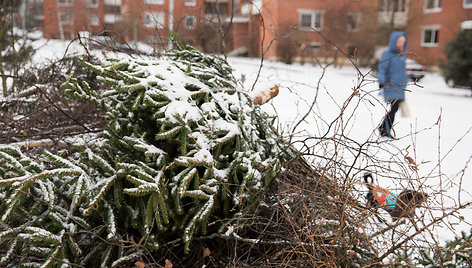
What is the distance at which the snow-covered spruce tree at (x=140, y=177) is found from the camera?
6.79 feet

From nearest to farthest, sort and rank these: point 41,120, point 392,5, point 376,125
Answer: point 41,120 → point 376,125 → point 392,5

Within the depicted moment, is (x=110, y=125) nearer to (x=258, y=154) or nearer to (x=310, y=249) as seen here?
(x=258, y=154)

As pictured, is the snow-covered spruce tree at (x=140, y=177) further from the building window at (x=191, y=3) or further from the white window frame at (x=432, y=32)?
the white window frame at (x=432, y=32)

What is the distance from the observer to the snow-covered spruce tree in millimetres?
2068

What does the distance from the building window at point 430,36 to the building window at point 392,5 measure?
263cm

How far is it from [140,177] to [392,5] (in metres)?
32.0

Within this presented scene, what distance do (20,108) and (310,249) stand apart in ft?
12.0

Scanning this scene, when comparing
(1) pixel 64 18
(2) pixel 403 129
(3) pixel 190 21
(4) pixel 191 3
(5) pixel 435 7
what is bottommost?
(2) pixel 403 129

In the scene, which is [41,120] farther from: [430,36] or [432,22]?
[430,36]

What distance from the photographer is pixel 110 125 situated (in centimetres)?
239

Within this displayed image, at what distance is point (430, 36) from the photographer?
99.4 feet

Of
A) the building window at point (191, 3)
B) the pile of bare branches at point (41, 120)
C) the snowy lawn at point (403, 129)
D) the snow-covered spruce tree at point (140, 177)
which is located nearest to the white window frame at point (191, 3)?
the building window at point (191, 3)

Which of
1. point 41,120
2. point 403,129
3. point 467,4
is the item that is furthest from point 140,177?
point 467,4

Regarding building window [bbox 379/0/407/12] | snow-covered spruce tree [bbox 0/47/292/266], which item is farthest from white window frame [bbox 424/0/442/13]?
snow-covered spruce tree [bbox 0/47/292/266]
